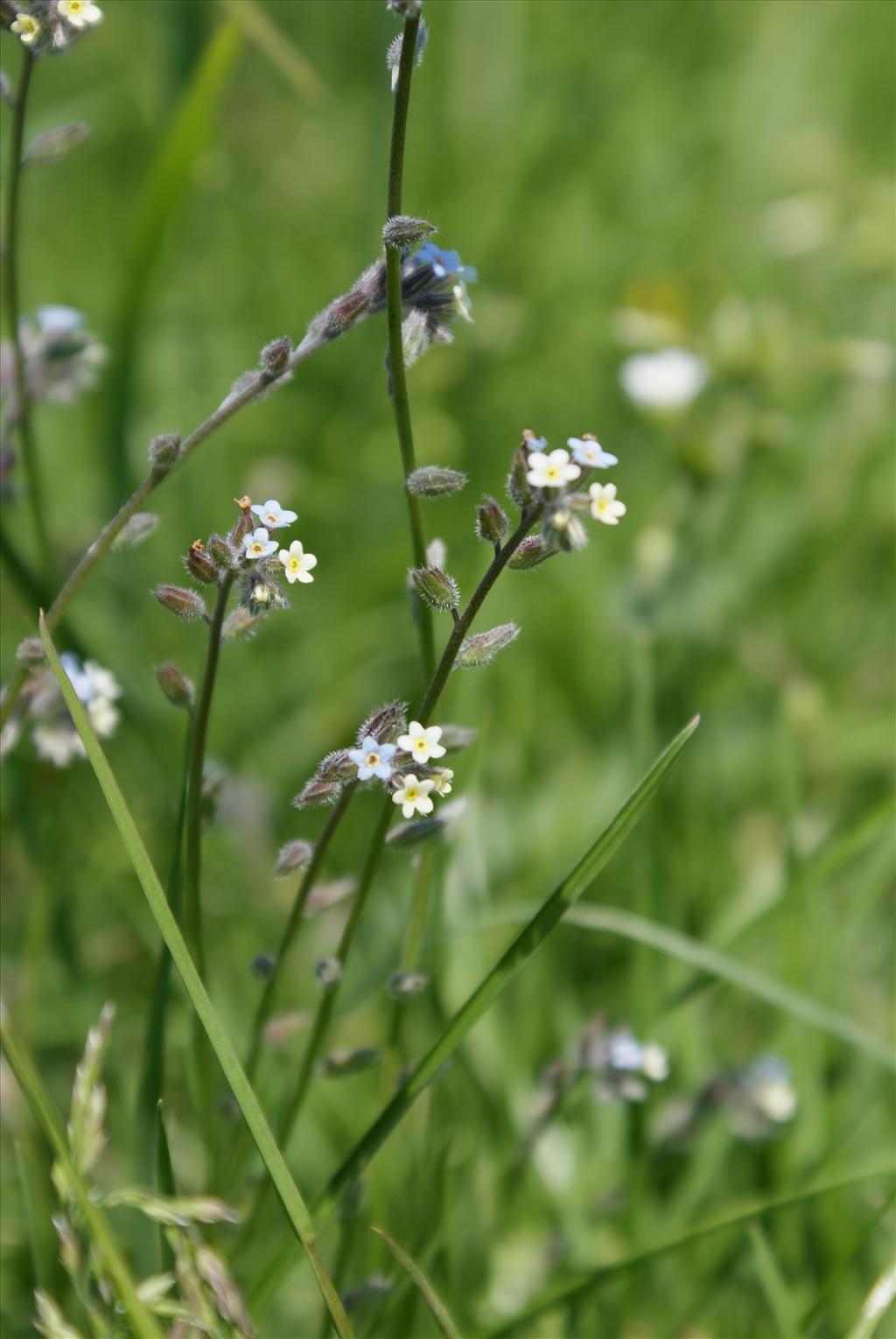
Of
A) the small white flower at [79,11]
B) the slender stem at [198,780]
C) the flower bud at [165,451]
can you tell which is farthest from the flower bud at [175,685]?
the small white flower at [79,11]

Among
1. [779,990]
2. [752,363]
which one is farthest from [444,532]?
[779,990]

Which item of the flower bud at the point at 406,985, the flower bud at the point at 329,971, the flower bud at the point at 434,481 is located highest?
the flower bud at the point at 434,481

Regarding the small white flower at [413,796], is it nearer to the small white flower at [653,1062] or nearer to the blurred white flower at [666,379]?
the small white flower at [653,1062]

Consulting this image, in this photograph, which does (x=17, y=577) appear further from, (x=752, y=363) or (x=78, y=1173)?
(x=752, y=363)

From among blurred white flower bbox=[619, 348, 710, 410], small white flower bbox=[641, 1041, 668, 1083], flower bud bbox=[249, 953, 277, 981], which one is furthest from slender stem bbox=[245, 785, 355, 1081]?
blurred white flower bbox=[619, 348, 710, 410]

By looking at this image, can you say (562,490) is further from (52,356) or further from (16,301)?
(52,356)
